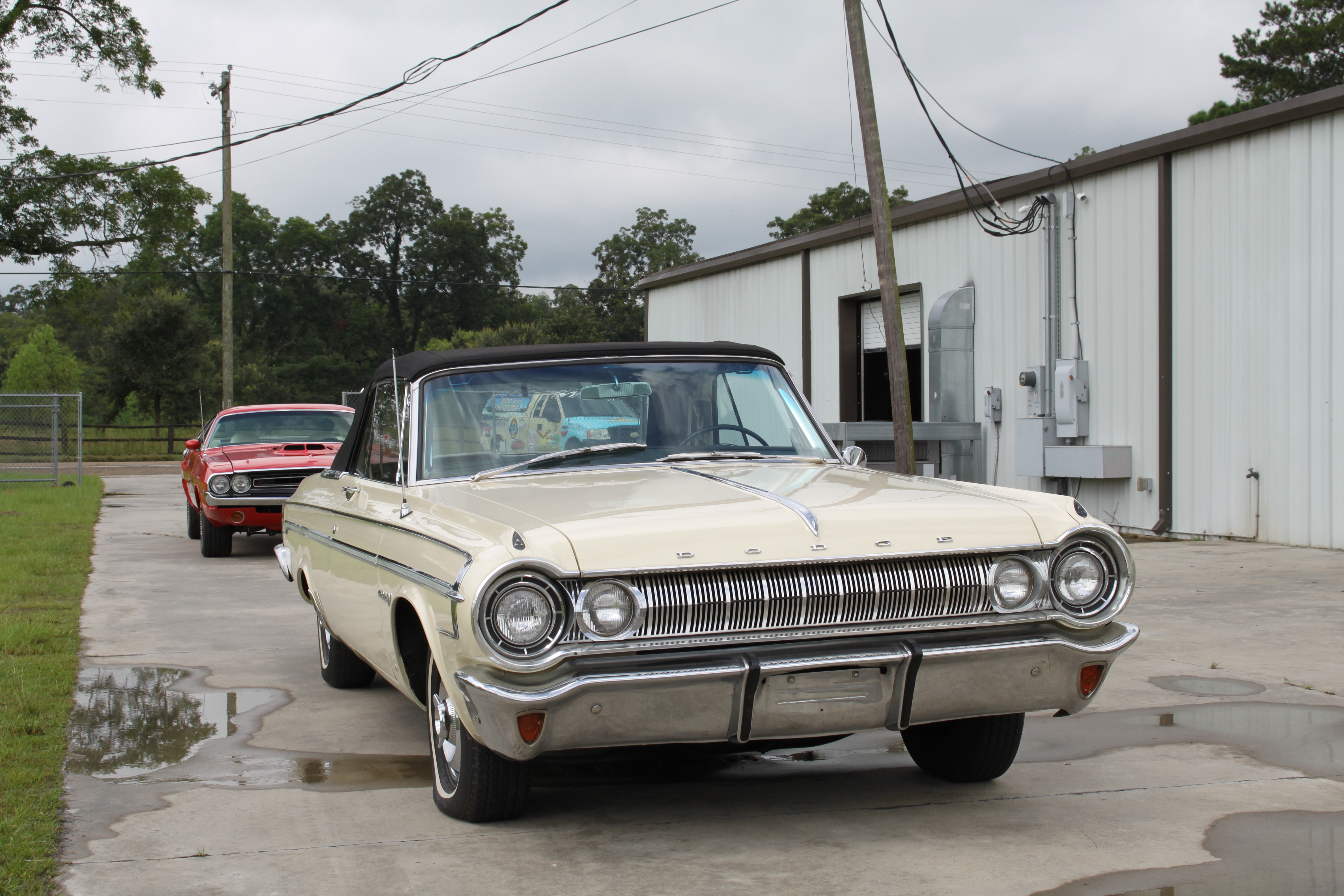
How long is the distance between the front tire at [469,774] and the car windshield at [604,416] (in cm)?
96

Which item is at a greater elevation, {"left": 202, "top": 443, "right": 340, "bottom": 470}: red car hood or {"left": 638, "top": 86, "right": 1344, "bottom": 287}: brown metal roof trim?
{"left": 638, "top": 86, "right": 1344, "bottom": 287}: brown metal roof trim

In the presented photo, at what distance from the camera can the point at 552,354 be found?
195 inches

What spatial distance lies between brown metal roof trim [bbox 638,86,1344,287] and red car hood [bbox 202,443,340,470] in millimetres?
8984

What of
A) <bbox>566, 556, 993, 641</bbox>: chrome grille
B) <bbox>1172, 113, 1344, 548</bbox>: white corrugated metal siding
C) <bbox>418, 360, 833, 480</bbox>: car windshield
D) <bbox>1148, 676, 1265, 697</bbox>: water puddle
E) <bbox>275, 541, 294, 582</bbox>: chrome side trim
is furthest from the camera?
<bbox>1172, 113, 1344, 548</bbox>: white corrugated metal siding

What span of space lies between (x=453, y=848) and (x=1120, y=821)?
6.95 feet

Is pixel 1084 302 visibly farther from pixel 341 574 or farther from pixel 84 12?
pixel 84 12

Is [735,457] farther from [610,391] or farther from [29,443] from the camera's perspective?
[29,443]

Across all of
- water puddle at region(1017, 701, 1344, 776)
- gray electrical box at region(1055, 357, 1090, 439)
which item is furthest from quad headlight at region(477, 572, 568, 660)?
gray electrical box at region(1055, 357, 1090, 439)

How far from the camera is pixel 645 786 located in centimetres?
450

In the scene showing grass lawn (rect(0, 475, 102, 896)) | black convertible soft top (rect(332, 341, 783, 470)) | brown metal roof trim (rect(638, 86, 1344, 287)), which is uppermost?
brown metal roof trim (rect(638, 86, 1344, 287))

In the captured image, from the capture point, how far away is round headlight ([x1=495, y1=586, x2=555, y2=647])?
3395 mm

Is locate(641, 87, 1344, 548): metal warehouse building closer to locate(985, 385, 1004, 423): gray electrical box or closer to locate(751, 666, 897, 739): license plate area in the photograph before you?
locate(985, 385, 1004, 423): gray electrical box

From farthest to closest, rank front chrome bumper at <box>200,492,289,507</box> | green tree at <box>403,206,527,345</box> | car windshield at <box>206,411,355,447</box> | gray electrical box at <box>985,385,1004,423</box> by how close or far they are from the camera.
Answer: green tree at <box>403,206,527,345</box>
gray electrical box at <box>985,385,1004,423</box>
car windshield at <box>206,411,355,447</box>
front chrome bumper at <box>200,492,289,507</box>

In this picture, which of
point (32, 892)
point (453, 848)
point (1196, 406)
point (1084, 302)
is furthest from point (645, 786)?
point (1084, 302)
